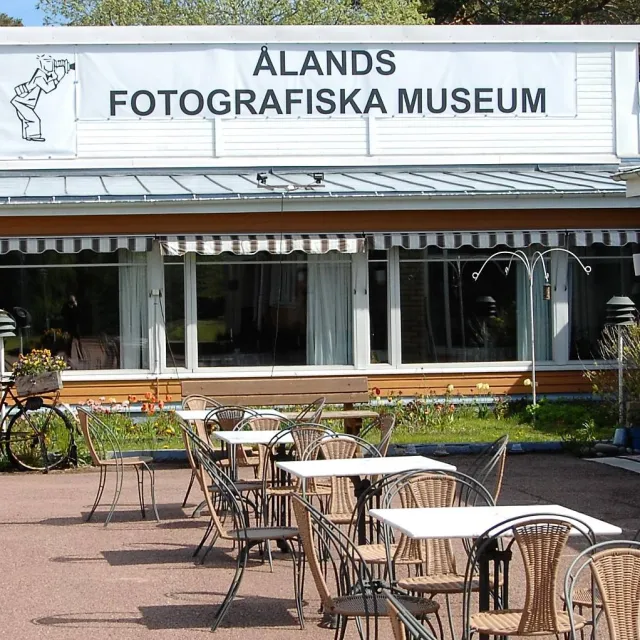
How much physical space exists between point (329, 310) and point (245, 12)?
27049 millimetres

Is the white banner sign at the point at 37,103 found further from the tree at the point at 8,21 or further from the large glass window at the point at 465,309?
the tree at the point at 8,21

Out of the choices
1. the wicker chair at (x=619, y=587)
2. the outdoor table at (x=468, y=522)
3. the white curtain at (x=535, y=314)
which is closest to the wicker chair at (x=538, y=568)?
the outdoor table at (x=468, y=522)

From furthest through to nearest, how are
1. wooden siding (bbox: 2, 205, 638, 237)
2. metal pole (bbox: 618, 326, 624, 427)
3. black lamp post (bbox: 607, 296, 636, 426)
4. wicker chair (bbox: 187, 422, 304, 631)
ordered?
wooden siding (bbox: 2, 205, 638, 237) → black lamp post (bbox: 607, 296, 636, 426) → metal pole (bbox: 618, 326, 624, 427) → wicker chair (bbox: 187, 422, 304, 631)

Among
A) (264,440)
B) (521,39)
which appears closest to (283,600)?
(264,440)

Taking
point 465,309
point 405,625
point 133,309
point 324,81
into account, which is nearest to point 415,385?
point 465,309

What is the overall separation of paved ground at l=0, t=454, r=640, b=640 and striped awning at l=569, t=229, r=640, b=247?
178 inches

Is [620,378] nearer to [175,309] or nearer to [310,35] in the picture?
[175,309]

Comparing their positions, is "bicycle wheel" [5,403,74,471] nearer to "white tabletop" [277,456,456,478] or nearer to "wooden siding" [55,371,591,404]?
"wooden siding" [55,371,591,404]

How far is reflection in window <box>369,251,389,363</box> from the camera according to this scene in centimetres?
1681

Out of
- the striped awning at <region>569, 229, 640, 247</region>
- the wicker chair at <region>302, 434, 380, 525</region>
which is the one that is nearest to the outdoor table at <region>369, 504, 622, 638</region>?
the wicker chair at <region>302, 434, 380, 525</region>

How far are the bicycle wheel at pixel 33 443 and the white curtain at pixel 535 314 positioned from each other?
655 centimetres

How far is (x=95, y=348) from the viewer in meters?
16.5

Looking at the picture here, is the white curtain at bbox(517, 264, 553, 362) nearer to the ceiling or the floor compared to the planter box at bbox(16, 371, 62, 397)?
nearer to the ceiling

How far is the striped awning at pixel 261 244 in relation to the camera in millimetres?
16078
